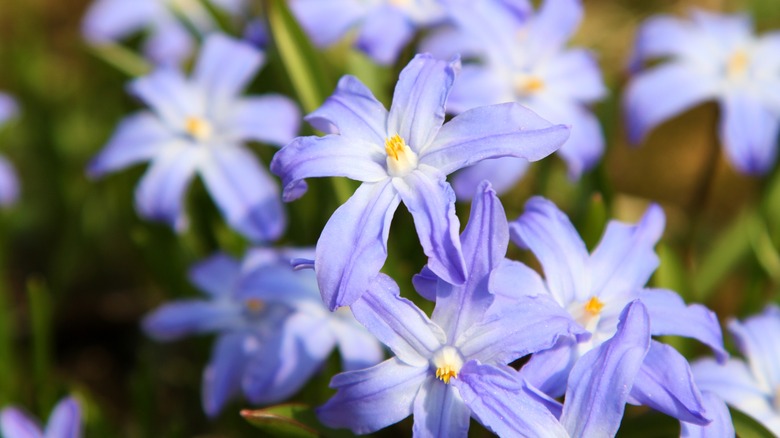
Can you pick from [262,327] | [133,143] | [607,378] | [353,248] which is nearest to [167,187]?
[133,143]

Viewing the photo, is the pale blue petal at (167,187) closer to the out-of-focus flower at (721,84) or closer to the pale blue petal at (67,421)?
the pale blue petal at (67,421)

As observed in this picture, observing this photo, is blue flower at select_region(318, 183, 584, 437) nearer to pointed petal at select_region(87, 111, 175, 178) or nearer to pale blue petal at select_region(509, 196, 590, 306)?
pale blue petal at select_region(509, 196, 590, 306)

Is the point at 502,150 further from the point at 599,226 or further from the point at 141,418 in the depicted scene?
the point at 141,418

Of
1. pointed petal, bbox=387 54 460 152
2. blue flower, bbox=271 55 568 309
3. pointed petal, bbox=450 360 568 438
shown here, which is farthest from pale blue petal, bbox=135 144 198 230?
pointed petal, bbox=450 360 568 438

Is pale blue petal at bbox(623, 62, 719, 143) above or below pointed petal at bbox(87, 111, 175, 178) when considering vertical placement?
below

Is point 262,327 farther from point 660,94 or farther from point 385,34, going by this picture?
point 660,94

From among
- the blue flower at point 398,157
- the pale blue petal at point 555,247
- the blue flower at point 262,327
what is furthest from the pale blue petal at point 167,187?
the pale blue petal at point 555,247
